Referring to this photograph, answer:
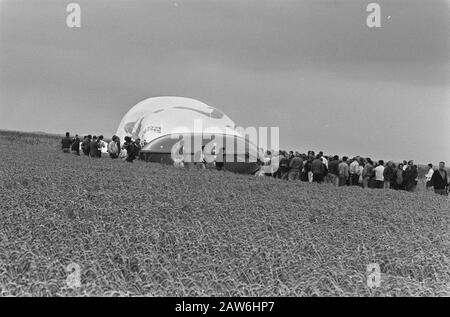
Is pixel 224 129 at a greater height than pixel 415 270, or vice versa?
pixel 224 129

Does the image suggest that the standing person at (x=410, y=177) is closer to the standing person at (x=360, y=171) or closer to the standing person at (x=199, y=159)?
the standing person at (x=360, y=171)

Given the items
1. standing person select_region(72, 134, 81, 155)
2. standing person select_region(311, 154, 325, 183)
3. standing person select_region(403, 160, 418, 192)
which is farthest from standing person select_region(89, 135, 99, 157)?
standing person select_region(403, 160, 418, 192)

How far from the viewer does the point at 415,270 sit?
12.8m

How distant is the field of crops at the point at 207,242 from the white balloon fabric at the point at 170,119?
3224cm

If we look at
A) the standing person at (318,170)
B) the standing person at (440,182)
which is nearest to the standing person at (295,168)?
the standing person at (318,170)

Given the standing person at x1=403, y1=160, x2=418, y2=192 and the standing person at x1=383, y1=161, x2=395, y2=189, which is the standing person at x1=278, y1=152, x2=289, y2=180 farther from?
the standing person at x1=403, y1=160, x2=418, y2=192

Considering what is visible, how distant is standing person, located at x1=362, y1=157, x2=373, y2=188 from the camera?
1433 inches

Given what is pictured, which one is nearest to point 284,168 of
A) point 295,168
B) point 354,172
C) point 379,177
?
point 295,168

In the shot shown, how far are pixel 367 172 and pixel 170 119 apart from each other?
25309 millimetres

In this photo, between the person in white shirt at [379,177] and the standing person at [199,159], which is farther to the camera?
the standing person at [199,159]

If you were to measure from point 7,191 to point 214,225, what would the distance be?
651cm

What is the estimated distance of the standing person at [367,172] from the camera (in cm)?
3641
